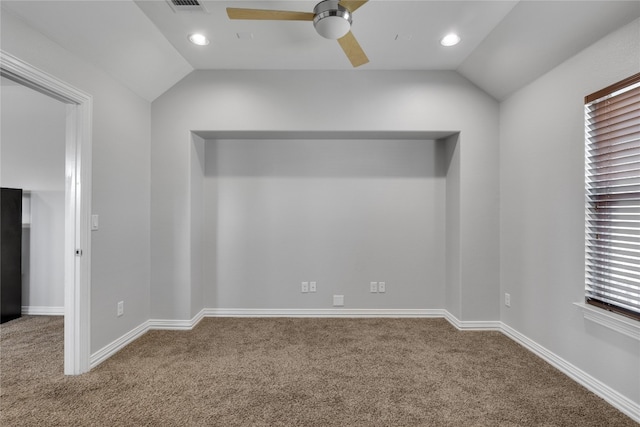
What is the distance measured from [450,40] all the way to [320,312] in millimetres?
3104

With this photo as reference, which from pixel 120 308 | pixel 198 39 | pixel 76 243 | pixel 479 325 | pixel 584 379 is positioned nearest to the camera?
pixel 584 379

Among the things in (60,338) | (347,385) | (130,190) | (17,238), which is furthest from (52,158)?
(347,385)

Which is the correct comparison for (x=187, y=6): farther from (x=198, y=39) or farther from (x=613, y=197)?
(x=613, y=197)

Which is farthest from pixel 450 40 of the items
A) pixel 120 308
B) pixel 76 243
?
pixel 120 308

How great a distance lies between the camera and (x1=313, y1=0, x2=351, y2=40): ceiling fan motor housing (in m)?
1.78

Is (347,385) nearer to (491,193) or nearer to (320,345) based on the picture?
(320,345)

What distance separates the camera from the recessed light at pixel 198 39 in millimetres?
2572

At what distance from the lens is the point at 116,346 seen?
2686mm

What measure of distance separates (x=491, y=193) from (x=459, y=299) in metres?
1.19

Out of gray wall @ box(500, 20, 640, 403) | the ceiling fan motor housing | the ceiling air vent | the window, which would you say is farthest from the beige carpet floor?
the ceiling air vent

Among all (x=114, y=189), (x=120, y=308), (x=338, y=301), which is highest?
(x=114, y=189)

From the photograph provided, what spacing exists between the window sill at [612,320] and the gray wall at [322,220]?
62.1 inches

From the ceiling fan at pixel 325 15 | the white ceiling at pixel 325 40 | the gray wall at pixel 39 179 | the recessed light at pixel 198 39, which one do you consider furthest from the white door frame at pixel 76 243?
the gray wall at pixel 39 179

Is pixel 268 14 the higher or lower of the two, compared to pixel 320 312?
higher
